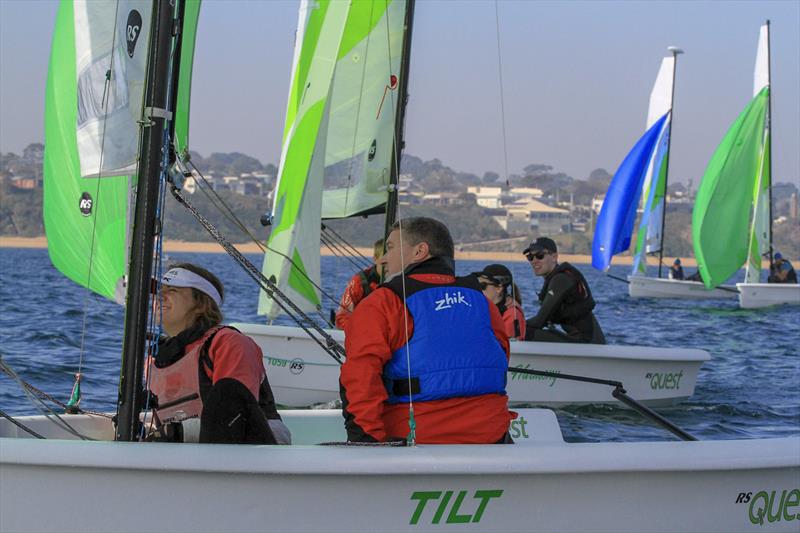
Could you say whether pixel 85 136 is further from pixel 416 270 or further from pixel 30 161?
pixel 30 161

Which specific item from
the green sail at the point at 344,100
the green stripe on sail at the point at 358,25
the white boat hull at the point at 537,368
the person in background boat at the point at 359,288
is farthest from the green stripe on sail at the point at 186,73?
the green stripe on sail at the point at 358,25

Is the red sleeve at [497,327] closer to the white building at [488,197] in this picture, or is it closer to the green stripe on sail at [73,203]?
the green stripe on sail at [73,203]

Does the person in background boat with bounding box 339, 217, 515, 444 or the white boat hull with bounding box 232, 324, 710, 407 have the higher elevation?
the person in background boat with bounding box 339, 217, 515, 444

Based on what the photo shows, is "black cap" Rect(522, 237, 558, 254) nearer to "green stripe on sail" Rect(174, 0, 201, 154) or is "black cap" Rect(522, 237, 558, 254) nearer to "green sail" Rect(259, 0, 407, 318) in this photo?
"green sail" Rect(259, 0, 407, 318)

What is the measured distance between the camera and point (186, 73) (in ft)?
13.4

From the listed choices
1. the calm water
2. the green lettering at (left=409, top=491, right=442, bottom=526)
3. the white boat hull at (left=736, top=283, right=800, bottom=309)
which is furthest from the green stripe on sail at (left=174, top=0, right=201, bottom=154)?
the white boat hull at (left=736, top=283, right=800, bottom=309)

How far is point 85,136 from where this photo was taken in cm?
378

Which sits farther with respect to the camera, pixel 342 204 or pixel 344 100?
pixel 344 100

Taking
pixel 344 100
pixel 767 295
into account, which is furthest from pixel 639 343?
pixel 767 295

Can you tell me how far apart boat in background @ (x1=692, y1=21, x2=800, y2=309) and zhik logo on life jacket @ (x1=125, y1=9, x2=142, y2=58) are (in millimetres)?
20300

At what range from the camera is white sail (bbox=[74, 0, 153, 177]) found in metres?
3.69

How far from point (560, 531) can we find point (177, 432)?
3.63ft

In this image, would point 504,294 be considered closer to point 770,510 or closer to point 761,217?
point 770,510

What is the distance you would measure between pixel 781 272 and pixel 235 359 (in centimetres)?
2168
